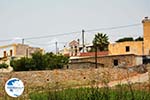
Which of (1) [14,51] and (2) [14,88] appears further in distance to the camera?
(1) [14,51]

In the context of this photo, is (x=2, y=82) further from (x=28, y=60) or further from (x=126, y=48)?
(x=126, y=48)

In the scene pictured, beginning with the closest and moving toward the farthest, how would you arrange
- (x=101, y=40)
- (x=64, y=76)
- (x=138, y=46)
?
(x=64, y=76) < (x=138, y=46) < (x=101, y=40)

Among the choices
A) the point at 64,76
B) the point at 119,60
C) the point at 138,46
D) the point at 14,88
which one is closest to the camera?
the point at 14,88

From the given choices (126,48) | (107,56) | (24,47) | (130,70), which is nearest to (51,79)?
(130,70)

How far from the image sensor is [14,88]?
10516mm

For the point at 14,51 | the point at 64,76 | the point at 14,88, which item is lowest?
the point at 64,76

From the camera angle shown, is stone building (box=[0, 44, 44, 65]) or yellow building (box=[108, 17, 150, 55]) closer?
yellow building (box=[108, 17, 150, 55])

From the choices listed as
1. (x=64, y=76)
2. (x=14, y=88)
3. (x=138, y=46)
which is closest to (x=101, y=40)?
(x=138, y=46)

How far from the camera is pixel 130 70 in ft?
113

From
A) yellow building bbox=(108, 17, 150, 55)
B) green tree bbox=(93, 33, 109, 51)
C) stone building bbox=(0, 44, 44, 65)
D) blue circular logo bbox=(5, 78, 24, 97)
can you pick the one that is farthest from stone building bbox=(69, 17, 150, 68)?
blue circular logo bbox=(5, 78, 24, 97)

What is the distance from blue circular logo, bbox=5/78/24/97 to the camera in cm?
1038

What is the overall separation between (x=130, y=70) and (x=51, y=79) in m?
8.47

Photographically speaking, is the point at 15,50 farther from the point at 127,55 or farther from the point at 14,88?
the point at 14,88

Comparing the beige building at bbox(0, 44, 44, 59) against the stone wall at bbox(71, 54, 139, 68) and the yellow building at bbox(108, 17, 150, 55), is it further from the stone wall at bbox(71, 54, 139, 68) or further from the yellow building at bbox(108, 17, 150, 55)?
the stone wall at bbox(71, 54, 139, 68)
